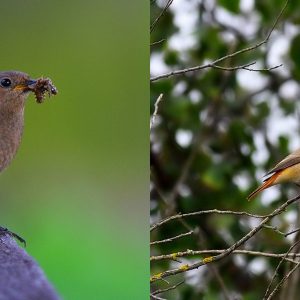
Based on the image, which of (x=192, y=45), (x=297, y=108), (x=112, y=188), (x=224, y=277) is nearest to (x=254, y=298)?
(x=224, y=277)

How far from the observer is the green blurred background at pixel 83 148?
1.32 meters

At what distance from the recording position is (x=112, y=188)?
1410mm

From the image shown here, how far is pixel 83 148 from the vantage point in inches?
54.4

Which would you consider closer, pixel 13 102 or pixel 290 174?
pixel 13 102

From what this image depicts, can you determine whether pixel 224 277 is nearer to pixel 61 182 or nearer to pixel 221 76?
pixel 221 76

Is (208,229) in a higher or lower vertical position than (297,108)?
lower

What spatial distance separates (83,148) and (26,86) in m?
0.15

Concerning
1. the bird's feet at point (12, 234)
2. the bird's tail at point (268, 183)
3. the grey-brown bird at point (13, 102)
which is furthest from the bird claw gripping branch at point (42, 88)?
the bird's tail at point (268, 183)

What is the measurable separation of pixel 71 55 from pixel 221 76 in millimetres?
1072

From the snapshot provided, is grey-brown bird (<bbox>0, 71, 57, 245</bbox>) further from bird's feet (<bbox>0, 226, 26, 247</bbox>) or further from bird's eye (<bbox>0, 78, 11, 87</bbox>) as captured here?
bird's feet (<bbox>0, 226, 26, 247</bbox>)

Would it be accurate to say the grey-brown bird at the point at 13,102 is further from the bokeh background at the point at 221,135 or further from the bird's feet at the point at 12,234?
the bokeh background at the point at 221,135

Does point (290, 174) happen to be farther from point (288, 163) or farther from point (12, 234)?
point (12, 234)

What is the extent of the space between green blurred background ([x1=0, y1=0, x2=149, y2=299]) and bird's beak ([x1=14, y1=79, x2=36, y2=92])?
0.02 metres

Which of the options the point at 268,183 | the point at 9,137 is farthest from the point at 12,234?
the point at 268,183
